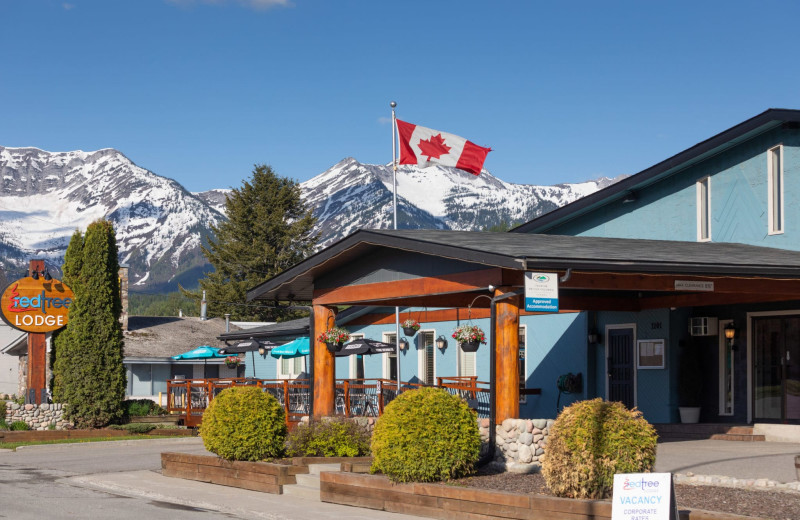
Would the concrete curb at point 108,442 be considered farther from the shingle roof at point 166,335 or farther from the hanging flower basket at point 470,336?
the shingle roof at point 166,335

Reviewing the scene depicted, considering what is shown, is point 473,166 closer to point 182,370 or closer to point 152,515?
point 152,515

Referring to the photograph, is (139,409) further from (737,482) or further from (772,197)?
(737,482)

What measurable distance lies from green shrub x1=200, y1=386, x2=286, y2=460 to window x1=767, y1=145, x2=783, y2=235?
10150mm

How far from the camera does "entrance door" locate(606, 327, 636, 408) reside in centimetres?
2116

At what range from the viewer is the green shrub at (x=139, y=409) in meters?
28.4

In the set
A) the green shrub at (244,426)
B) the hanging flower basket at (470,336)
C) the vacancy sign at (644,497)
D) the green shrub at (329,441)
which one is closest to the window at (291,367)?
the green shrub at (329,441)

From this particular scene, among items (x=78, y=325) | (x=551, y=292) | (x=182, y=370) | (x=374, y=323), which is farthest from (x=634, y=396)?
(x=182, y=370)

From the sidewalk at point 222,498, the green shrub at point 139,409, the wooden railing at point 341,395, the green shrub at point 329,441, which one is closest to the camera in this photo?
the sidewalk at point 222,498

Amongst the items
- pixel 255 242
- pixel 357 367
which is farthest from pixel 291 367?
pixel 255 242

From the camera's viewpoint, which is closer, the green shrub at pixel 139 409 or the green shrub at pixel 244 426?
the green shrub at pixel 244 426

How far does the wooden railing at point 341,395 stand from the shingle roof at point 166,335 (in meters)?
11.2

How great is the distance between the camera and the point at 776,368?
18859 mm

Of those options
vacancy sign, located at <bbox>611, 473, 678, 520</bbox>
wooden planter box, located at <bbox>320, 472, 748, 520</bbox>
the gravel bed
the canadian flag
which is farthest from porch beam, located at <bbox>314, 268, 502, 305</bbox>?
vacancy sign, located at <bbox>611, 473, 678, 520</bbox>

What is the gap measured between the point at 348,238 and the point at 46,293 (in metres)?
14.9
